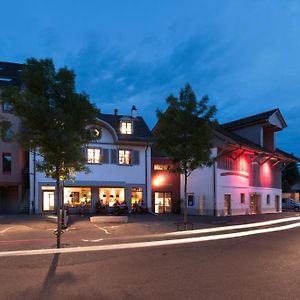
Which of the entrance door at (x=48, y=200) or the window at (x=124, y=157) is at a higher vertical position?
the window at (x=124, y=157)

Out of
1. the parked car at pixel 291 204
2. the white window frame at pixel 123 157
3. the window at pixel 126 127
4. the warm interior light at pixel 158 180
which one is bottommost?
the parked car at pixel 291 204

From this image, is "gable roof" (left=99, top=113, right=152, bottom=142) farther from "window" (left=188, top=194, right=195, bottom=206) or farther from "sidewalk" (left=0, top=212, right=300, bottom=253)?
"sidewalk" (left=0, top=212, right=300, bottom=253)

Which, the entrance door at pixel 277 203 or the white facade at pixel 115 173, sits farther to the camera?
the entrance door at pixel 277 203

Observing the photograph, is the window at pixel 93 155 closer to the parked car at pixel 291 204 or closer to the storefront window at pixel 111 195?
the storefront window at pixel 111 195

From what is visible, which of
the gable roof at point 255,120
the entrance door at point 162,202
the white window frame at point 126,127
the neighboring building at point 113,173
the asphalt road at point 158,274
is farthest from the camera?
the gable roof at point 255,120

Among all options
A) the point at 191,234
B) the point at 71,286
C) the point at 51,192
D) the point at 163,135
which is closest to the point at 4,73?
the point at 51,192

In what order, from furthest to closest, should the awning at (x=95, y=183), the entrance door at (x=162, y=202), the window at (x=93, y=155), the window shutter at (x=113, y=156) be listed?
the entrance door at (x=162, y=202)
the window shutter at (x=113, y=156)
the window at (x=93, y=155)
the awning at (x=95, y=183)

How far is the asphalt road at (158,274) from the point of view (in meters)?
8.06

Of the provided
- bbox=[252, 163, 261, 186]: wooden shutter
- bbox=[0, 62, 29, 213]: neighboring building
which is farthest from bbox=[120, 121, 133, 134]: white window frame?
bbox=[252, 163, 261, 186]: wooden shutter

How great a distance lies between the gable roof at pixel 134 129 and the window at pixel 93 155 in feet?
7.64

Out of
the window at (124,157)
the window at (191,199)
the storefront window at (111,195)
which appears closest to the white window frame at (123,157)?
the window at (124,157)

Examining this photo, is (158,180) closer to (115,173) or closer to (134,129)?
(115,173)

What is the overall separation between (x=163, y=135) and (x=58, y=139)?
33.5 feet

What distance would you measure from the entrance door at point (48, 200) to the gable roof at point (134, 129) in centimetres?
759
